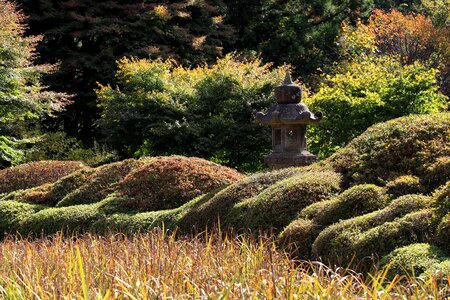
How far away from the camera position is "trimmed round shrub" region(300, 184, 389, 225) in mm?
6633

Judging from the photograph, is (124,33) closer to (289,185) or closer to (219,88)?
(219,88)

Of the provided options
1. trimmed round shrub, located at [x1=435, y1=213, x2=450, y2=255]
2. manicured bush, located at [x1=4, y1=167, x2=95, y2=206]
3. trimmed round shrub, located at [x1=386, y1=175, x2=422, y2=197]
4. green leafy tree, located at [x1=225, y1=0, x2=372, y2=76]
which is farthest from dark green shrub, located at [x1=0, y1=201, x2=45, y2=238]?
green leafy tree, located at [x1=225, y1=0, x2=372, y2=76]

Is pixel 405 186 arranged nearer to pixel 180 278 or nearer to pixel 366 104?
pixel 180 278

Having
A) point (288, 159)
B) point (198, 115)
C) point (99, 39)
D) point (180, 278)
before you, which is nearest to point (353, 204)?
point (180, 278)

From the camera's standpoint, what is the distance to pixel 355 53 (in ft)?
91.5

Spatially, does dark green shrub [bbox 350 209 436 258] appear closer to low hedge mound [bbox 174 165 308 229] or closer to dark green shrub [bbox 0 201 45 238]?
low hedge mound [bbox 174 165 308 229]

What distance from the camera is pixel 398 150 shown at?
7.25m

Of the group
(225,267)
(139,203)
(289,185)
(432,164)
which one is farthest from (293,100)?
(225,267)

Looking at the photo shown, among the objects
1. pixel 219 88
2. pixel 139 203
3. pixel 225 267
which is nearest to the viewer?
pixel 225 267

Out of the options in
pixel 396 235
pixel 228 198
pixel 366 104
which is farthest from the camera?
pixel 366 104

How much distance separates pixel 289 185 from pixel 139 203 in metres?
3.02

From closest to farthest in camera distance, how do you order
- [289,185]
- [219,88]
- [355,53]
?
1. [289,185]
2. [219,88]
3. [355,53]

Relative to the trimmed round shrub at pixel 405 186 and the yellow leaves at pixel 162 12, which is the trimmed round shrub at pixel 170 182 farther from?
the yellow leaves at pixel 162 12

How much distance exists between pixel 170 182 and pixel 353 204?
395 cm
